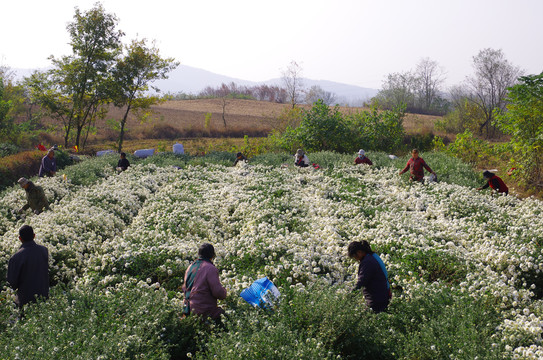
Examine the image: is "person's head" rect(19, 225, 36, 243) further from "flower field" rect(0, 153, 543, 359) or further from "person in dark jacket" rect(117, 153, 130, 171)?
"person in dark jacket" rect(117, 153, 130, 171)

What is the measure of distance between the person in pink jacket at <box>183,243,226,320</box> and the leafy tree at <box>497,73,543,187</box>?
14108 mm

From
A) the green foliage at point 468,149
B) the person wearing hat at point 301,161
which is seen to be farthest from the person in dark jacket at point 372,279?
the green foliage at point 468,149

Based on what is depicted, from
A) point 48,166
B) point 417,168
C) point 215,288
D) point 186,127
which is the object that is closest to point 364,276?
point 215,288

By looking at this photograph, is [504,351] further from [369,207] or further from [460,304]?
[369,207]

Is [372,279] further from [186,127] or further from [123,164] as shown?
[186,127]

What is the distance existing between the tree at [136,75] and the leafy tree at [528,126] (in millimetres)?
21828

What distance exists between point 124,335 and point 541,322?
5428 millimetres

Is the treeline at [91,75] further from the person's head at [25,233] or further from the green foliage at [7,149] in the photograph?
the person's head at [25,233]

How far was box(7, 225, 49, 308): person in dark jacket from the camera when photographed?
6961mm

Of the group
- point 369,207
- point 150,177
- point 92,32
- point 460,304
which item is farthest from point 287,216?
point 92,32

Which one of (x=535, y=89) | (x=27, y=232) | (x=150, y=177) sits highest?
(x=535, y=89)

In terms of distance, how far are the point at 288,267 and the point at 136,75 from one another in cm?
2445

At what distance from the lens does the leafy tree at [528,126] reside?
51.3 ft

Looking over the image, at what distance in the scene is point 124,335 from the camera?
516 cm
